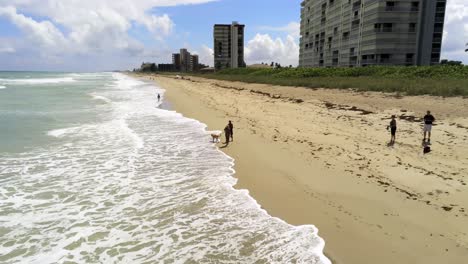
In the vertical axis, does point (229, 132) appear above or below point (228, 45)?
below

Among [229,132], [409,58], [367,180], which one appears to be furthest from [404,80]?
[409,58]

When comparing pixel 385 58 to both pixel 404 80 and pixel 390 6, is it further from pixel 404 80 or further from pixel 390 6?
pixel 404 80

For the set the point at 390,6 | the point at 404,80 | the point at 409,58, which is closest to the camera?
the point at 404,80

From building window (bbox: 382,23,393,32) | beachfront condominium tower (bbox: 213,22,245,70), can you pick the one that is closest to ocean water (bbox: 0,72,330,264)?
building window (bbox: 382,23,393,32)

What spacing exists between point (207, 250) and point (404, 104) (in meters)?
19.0

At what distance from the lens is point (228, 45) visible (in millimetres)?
163000

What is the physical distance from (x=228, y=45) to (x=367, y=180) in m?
161

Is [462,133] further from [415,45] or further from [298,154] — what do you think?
[415,45]

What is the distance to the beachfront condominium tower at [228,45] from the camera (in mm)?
158000

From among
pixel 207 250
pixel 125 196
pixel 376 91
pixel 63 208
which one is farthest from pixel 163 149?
pixel 376 91

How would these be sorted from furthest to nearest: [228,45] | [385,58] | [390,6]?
[228,45] < [385,58] < [390,6]

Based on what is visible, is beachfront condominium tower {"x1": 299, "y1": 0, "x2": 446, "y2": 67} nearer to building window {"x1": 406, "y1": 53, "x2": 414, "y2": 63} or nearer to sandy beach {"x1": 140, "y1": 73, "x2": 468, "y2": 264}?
building window {"x1": 406, "y1": 53, "x2": 414, "y2": 63}

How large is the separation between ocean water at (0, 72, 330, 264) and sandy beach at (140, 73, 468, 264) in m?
0.64

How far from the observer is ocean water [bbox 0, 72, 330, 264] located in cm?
571
